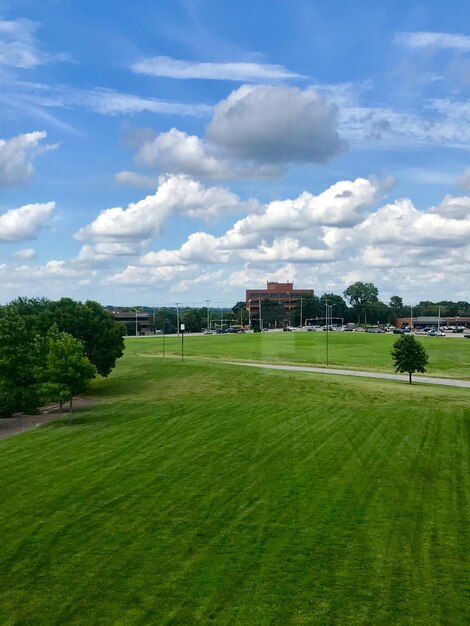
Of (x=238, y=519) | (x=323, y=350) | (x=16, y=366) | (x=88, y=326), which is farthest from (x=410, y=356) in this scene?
(x=323, y=350)

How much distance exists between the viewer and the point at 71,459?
3067cm

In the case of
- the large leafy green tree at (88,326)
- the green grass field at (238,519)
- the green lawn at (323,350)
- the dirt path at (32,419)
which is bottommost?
the green grass field at (238,519)

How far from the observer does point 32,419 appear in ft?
140

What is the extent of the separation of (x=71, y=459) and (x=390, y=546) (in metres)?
16.6

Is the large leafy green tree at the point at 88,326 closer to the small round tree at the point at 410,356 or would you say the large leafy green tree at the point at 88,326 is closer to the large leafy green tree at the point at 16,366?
the large leafy green tree at the point at 16,366

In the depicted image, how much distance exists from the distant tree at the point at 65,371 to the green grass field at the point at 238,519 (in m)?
2.15

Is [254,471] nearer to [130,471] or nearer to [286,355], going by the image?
[130,471]

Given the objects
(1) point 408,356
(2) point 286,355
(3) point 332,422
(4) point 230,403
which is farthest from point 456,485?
(2) point 286,355

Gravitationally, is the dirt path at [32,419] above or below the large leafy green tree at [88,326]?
below

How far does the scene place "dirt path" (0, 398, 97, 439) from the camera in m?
38.6

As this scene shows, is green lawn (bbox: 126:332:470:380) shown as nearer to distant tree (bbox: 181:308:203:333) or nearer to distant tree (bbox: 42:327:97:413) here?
distant tree (bbox: 42:327:97:413)

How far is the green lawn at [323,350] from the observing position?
85.2m

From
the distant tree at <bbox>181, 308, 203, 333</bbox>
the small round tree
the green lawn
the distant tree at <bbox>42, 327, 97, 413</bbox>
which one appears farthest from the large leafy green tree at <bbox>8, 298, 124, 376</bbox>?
the distant tree at <bbox>181, 308, 203, 333</bbox>

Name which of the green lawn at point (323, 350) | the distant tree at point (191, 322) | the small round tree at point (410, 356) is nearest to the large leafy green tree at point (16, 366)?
the small round tree at point (410, 356)
